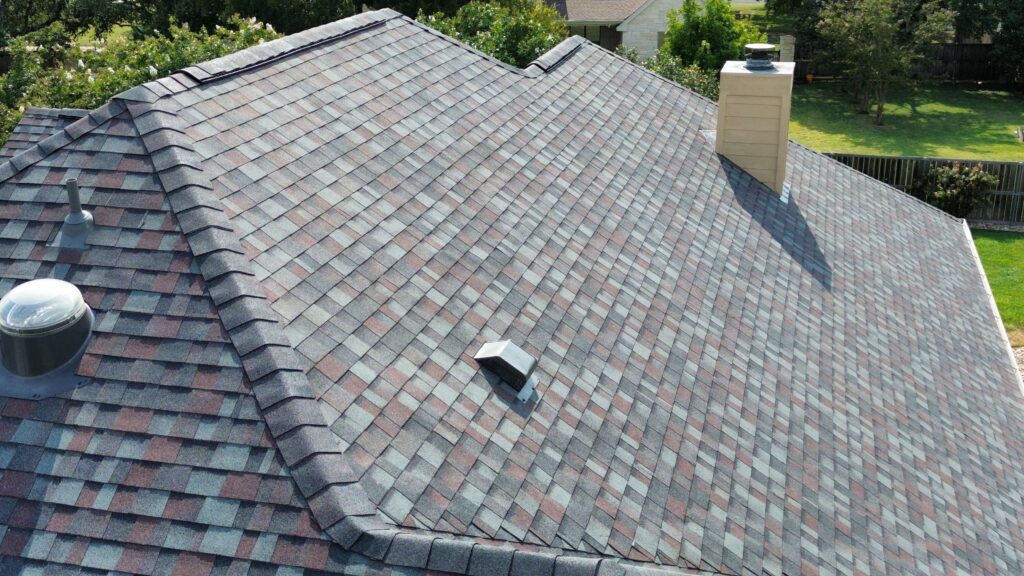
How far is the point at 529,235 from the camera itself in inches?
403

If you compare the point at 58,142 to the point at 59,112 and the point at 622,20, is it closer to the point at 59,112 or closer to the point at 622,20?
the point at 59,112

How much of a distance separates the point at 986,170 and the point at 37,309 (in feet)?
101

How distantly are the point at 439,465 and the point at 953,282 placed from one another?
12248 millimetres

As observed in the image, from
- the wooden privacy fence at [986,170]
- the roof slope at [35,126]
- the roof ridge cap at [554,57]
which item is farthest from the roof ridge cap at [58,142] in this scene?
the wooden privacy fence at [986,170]

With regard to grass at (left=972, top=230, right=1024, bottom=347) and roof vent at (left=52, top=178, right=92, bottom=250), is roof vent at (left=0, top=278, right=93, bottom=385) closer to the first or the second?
roof vent at (left=52, top=178, right=92, bottom=250)

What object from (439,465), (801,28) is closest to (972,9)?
(801,28)

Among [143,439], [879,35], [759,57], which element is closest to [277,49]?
[143,439]

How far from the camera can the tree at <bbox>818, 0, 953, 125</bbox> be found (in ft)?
146

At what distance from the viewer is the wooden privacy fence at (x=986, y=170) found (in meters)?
31.3

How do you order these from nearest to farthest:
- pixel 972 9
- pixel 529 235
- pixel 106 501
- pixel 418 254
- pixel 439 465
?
pixel 106 501 < pixel 439 465 < pixel 418 254 < pixel 529 235 < pixel 972 9

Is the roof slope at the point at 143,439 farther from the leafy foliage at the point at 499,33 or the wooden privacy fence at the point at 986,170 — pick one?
the wooden privacy fence at the point at 986,170

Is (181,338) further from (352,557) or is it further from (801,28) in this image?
(801,28)

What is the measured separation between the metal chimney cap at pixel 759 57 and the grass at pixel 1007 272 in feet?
37.1

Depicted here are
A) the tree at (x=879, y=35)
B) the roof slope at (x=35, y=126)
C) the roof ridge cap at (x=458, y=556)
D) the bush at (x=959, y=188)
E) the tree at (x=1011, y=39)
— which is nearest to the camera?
the roof ridge cap at (x=458, y=556)
